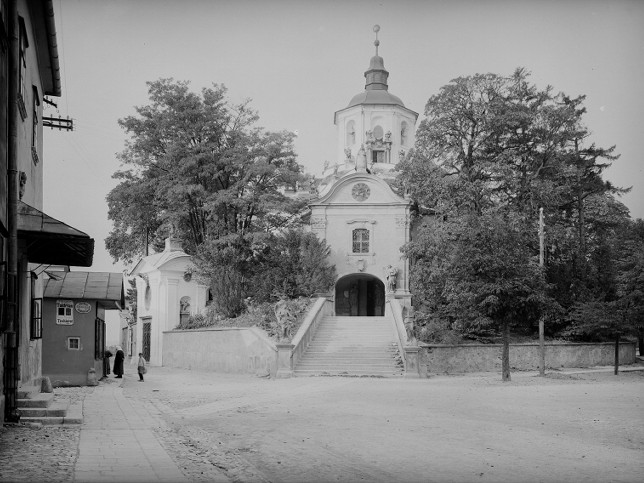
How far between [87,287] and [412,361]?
11.6 metres

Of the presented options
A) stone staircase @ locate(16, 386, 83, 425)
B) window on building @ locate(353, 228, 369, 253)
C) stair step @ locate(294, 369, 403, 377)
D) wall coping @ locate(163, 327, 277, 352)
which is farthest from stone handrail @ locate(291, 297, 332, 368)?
stone staircase @ locate(16, 386, 83, 425)

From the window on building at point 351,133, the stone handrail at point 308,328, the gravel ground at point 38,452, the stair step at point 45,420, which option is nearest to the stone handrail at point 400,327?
the stone handrail at point 308,328

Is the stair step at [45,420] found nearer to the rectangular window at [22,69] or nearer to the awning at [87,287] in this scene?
the rectangular window at [22,69]

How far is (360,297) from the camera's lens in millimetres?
48656

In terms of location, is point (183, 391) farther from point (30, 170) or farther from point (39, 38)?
point (39, 38)

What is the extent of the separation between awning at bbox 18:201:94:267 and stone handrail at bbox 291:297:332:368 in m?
15.3

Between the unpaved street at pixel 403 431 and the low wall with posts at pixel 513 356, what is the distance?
7003 mm

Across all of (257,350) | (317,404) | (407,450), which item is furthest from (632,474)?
(257,350)

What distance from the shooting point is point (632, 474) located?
1046 cm

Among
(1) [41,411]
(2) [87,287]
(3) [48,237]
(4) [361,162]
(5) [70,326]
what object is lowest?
(1) [41,411]

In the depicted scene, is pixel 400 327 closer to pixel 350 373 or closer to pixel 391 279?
pixel 350 373

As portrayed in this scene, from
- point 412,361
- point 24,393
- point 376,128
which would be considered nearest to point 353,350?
point 412,361

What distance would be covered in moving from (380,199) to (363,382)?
68.2 ft

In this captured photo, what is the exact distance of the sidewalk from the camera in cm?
893
